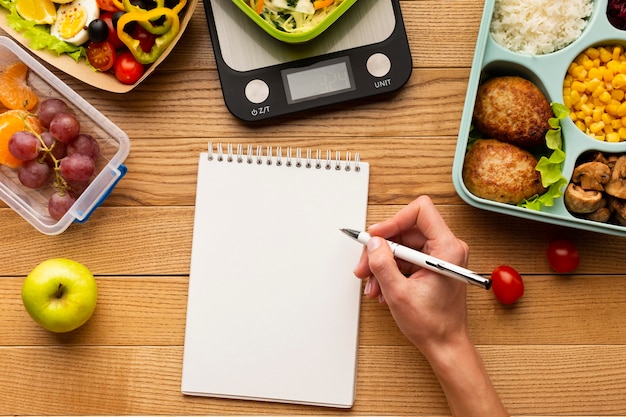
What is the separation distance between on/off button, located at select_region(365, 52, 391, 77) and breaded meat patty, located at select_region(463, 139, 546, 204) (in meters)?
0.23

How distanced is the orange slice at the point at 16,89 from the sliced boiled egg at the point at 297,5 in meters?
0.47

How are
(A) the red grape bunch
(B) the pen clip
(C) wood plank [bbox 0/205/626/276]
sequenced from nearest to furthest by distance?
(B) the pen clip → (A) the red grape bunch → (C) wood plank [bbox 0/205/626/276]

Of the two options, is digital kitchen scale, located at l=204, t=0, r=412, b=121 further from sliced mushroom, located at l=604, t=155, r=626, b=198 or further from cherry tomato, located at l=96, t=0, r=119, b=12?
sliced mushroom, located at l=604, t=155, r=626, b=198

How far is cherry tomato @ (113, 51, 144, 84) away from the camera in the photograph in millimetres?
1167

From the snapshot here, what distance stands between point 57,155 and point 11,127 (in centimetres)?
9

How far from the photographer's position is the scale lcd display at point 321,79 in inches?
47.9

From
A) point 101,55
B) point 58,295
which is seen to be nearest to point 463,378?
point 58,295

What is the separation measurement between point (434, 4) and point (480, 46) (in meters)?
0.17

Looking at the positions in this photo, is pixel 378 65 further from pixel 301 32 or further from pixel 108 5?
pixel 108 5

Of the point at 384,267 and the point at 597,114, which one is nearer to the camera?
the point at 384,267

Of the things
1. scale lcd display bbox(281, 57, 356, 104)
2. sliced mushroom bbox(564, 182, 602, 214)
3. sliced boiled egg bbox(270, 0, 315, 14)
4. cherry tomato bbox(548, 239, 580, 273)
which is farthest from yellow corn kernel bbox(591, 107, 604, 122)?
sliced boiled egg bbox(270, 0, 315, 14)

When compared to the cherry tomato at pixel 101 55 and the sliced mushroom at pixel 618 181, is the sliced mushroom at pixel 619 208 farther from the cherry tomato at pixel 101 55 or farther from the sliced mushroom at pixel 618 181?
the cherry tomato at pixel 101 55

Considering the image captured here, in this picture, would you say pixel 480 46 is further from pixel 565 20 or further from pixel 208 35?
pixel 208 35

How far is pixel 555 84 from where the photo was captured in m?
1.17
